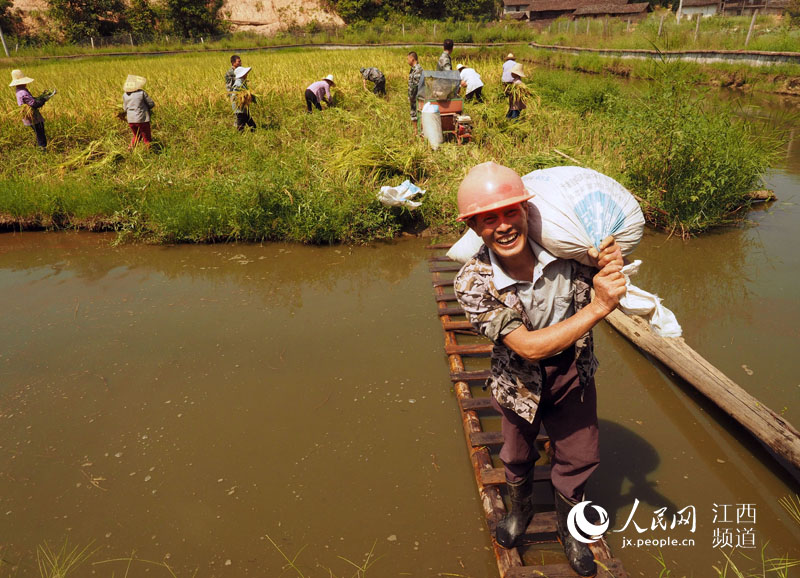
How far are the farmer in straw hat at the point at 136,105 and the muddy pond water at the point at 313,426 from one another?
321 cm

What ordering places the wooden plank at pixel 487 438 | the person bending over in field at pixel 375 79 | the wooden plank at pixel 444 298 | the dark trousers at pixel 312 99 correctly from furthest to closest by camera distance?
the person bending over in field at pixel 375 79 < the dark trousers at pixel 312 99 < the wooden plank at pixel 444 298 < the wooden plank at pixel 487 438

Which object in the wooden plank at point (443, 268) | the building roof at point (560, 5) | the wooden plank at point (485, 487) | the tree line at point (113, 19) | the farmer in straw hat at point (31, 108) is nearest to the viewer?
the wooden plank at point (485, 487)

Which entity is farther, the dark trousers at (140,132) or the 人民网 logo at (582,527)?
the dark trousers at (140,132)

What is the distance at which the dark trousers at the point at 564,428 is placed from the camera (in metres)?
1.62

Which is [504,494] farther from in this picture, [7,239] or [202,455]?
[7,239]

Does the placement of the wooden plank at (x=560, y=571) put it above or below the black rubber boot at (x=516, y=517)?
below

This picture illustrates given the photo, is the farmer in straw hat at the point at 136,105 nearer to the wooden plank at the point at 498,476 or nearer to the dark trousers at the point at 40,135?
the dark trousers at the point at 40,135

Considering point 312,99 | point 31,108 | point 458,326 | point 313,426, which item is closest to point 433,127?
point 312,99

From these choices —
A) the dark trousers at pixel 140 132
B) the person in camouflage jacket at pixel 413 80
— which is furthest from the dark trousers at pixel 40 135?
the person in camouflage jacket at pixel 413 80

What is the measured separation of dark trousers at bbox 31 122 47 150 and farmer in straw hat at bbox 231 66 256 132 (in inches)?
103

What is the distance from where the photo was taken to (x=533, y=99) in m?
8.55

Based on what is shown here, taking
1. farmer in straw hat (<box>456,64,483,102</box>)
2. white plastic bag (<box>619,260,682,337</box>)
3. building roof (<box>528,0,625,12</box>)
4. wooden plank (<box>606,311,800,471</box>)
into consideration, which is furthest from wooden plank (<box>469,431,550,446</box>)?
building roof (<box>528,0,625,12</box>)

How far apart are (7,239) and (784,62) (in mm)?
15926

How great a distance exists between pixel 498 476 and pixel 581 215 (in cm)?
136
